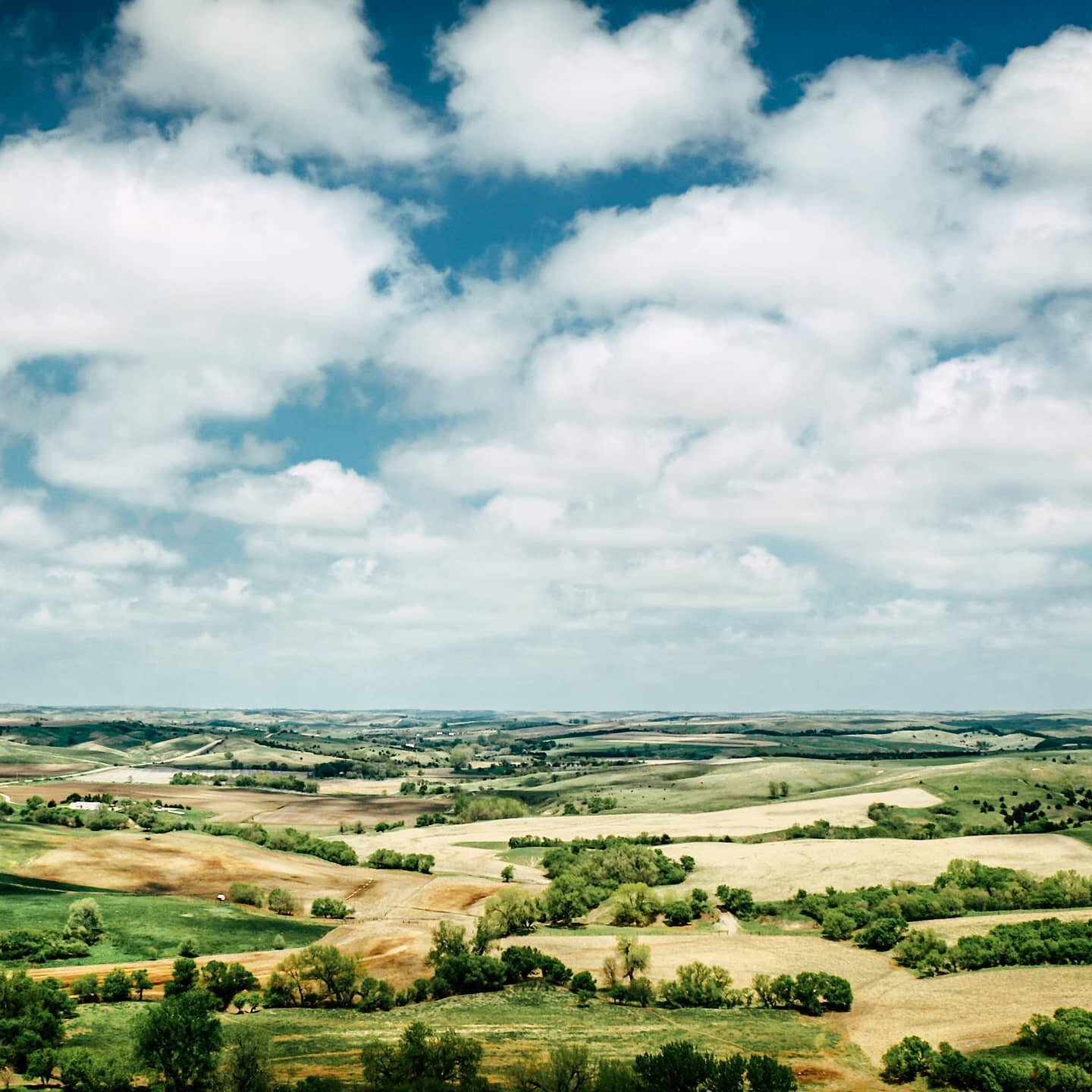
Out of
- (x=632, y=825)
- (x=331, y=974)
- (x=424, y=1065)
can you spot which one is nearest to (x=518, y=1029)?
(x=424, y=1065)

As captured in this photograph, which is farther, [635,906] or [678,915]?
[635,906]

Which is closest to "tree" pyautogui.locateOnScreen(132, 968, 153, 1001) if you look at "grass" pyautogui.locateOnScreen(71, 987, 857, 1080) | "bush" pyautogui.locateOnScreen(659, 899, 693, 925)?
"grass" pyautogui.locateOnScreen(71, 987, 857, 1080)

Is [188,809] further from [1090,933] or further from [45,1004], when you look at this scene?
[1090,933]

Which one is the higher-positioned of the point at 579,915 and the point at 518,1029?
the point at 518,1029

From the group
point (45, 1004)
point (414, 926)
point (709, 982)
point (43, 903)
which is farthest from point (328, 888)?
point (709, 982)

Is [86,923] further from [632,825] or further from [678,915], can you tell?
[632,825]

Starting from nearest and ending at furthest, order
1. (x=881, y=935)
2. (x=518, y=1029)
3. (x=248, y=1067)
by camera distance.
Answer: (x=248, y=1067)
(x=518, y=1029)
(x=881, y=935)

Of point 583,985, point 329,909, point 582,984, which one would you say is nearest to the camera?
point 583,985
